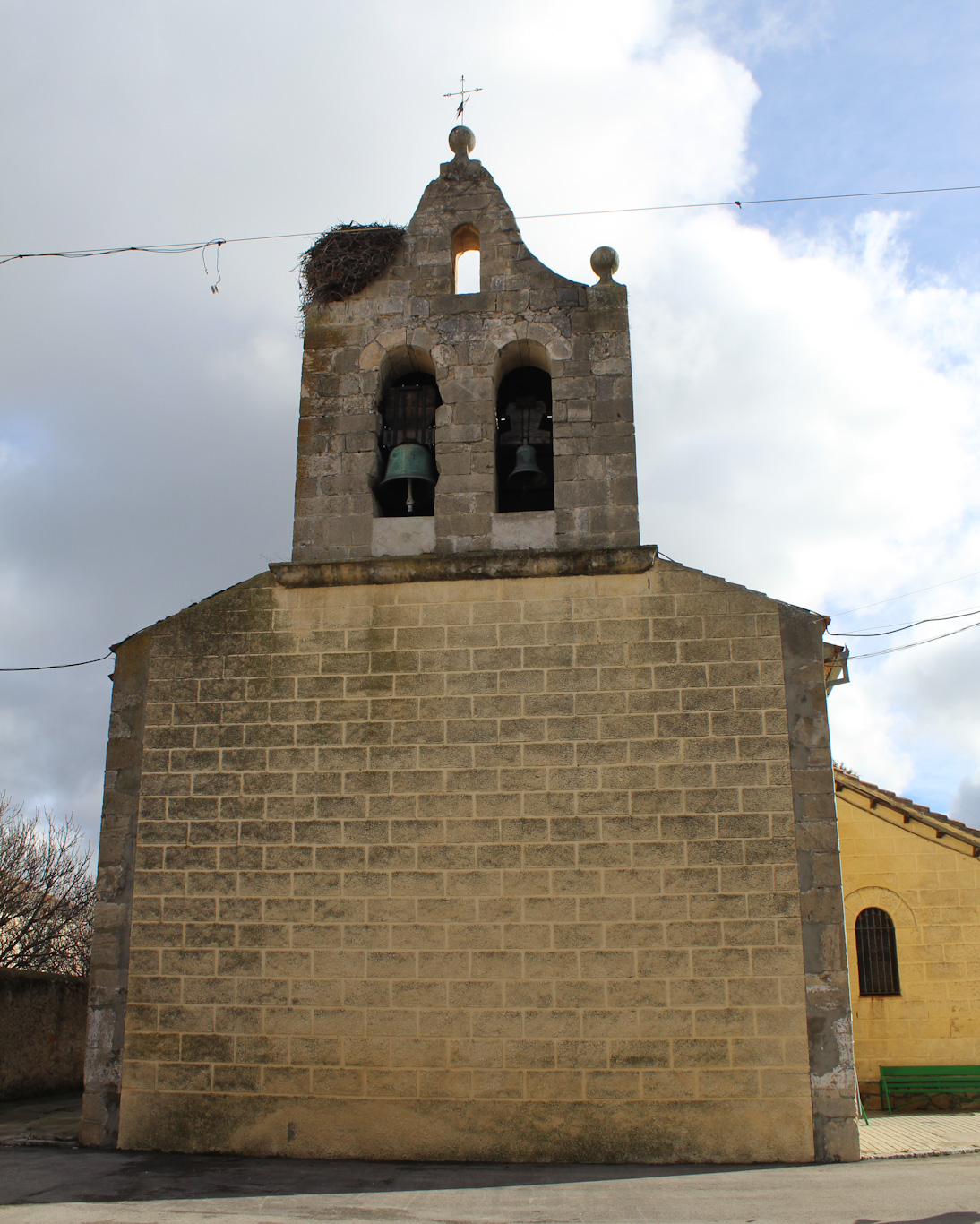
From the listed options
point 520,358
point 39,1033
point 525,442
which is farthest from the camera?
point 39,1033

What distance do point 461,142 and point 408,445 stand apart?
301 centimetres

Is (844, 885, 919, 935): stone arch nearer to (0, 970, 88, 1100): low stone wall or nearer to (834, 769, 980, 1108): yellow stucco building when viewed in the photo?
(834, 769, 980, 1108): yellow stucco building

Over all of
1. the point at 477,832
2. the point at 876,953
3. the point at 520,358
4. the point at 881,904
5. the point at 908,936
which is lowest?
the point at 876,953

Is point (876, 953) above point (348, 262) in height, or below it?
below

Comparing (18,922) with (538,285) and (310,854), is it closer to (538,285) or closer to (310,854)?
(310,854)

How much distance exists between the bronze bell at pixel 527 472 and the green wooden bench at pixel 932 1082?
315 inches

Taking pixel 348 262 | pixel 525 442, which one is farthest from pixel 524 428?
pixel 348 262

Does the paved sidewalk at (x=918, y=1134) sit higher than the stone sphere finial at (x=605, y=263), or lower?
lower

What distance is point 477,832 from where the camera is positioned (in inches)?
272

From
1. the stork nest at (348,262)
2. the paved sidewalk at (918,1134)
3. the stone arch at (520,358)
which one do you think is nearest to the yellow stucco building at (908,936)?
the paved sidewalk at (918,1134)

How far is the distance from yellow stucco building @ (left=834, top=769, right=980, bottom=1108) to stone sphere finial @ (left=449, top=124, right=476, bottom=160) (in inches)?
343

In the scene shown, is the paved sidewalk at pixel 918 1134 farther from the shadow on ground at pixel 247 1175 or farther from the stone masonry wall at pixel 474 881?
the shadow on ground at pixel 247 1175

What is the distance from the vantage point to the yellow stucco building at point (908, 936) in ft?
36.2

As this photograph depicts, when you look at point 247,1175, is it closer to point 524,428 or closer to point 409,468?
point 409,468
